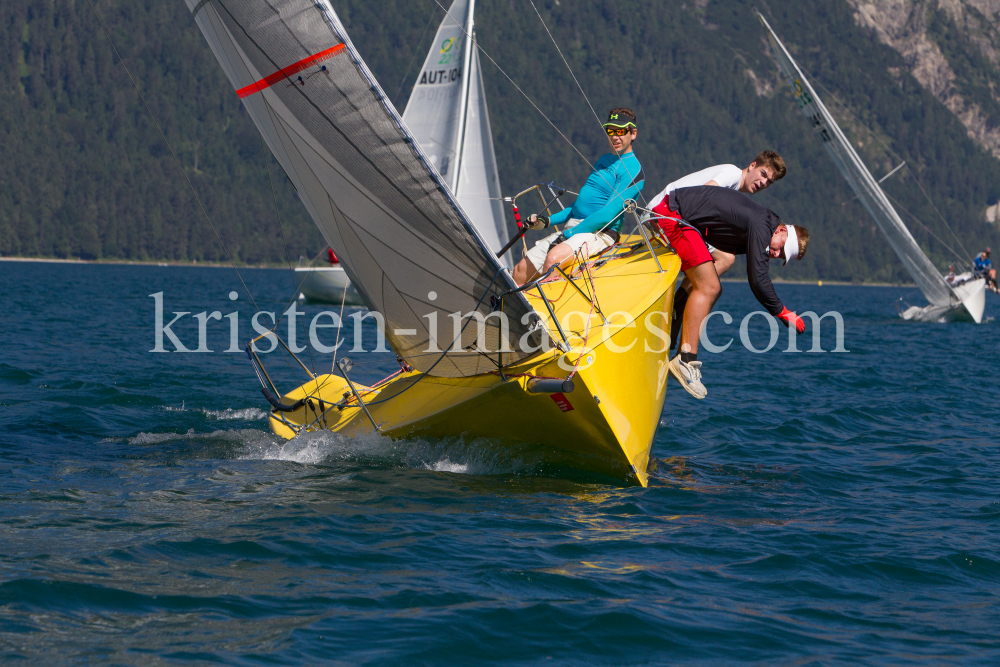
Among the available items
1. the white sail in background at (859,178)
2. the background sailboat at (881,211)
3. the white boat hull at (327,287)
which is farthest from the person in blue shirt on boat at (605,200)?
the white boat hull at (327,287)

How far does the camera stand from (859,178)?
2623cm

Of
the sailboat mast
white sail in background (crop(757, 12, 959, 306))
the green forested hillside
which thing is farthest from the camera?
the green forested hillside

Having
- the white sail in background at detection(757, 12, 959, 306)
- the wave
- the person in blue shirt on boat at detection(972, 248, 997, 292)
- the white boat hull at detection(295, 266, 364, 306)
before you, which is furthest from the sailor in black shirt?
the person in blue shirt on boat at detection(972, 248, 997, 292)

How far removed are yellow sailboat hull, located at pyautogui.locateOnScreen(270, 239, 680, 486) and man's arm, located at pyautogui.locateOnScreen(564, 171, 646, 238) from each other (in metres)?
0.30

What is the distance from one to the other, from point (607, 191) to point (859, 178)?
21104 millimetres

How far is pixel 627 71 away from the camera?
169125 millimetres

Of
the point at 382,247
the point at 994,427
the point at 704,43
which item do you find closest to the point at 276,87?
the point at 382,247

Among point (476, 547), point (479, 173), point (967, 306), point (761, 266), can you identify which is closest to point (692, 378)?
point (761, 266)

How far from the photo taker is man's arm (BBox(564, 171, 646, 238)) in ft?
23.5

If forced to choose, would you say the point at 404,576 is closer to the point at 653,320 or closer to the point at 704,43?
the point at 653,320

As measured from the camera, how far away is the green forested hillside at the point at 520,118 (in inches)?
Answer: 4427

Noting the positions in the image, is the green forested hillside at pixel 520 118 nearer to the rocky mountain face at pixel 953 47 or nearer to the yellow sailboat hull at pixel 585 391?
the rocky mountain face at pixel 953 47

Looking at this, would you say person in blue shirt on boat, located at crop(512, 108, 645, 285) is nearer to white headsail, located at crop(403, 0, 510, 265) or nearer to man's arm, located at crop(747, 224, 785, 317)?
man's arm, located at crop(747, 224, 785, 317)

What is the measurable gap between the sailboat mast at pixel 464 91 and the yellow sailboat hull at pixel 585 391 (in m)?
10.9
